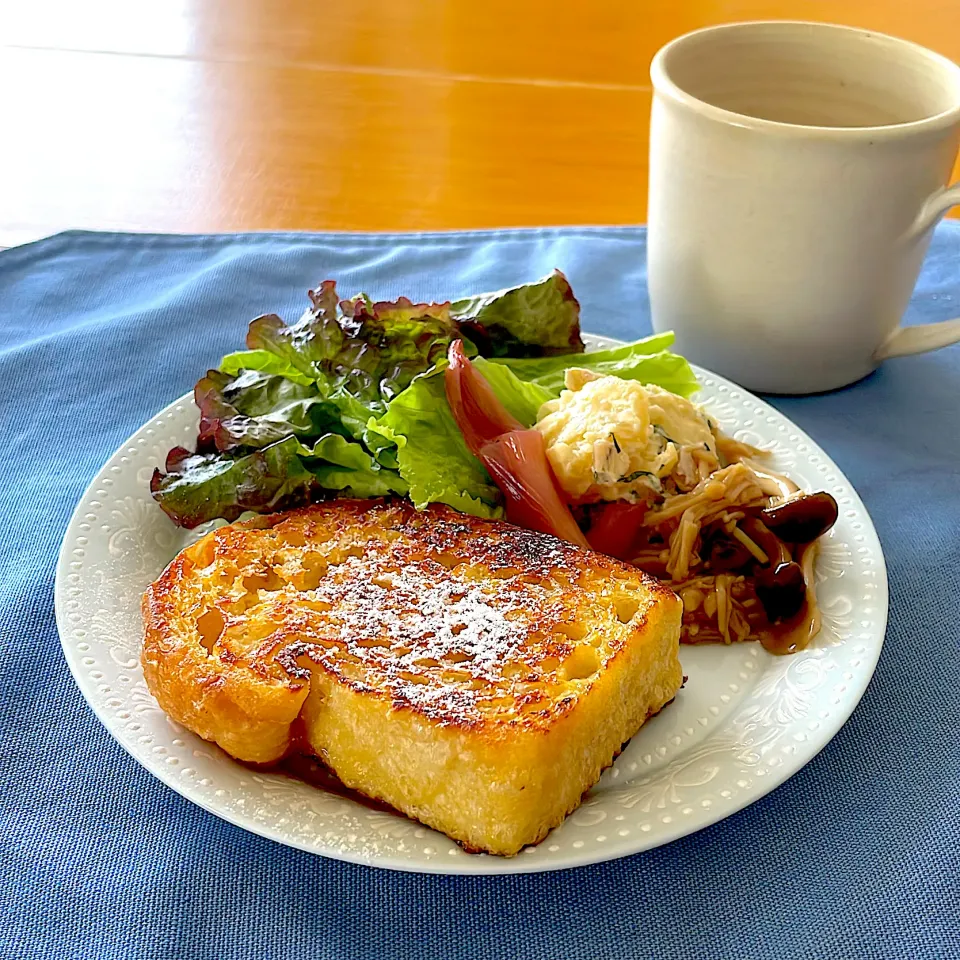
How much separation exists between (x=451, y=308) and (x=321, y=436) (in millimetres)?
538

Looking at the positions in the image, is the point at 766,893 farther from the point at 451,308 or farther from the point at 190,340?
the point at 190,340

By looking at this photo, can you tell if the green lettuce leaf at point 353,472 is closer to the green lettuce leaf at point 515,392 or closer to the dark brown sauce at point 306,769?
the green lettuce leaf at point 515,392

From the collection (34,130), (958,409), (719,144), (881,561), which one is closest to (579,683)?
(881,561)

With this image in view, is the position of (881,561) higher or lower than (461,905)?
higher

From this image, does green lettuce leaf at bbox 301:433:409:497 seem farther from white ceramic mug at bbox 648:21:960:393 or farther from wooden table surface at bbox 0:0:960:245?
wooden table surface at bbox 0:0:960:245

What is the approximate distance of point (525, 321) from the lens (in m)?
2.70

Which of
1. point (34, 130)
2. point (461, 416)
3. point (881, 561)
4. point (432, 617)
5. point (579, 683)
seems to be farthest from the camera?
point (34, 130)

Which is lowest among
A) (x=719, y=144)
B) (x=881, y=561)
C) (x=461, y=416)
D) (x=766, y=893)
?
(x=766, y=893)

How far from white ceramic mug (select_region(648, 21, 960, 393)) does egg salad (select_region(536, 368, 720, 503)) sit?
537 millimetres

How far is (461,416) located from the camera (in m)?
2.37

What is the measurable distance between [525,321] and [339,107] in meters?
1.94

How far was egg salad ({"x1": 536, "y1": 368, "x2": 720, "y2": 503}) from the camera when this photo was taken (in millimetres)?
2275

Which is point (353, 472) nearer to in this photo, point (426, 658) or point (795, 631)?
point (426, 658)

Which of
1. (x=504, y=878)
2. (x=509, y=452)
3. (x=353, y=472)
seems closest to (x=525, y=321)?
(x=509, y=452)
